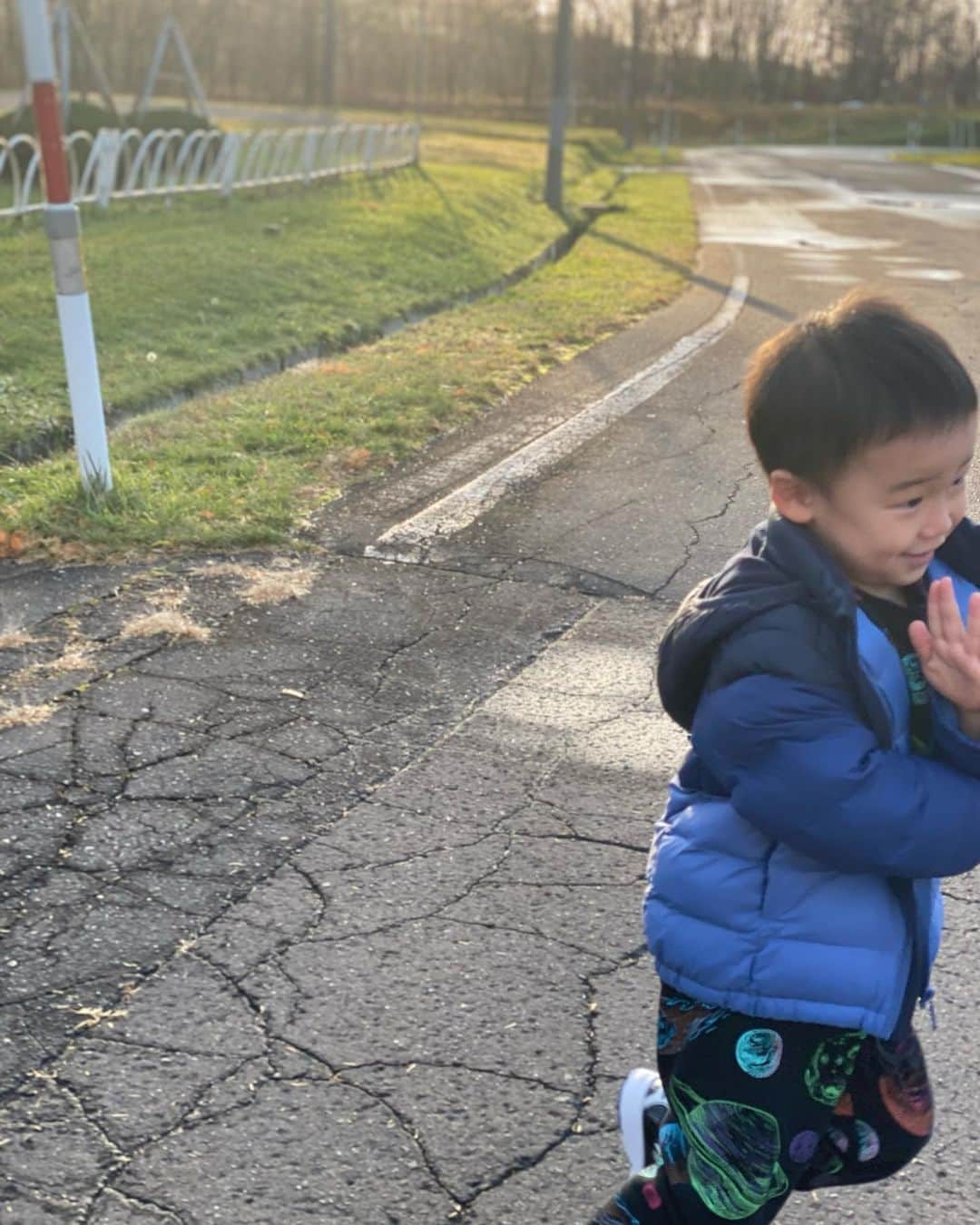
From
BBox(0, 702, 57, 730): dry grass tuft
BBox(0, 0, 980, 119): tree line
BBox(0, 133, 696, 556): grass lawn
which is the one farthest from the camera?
BBox(0, 0, 980, 119): tree line

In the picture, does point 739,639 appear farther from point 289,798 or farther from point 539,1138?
point 289,798

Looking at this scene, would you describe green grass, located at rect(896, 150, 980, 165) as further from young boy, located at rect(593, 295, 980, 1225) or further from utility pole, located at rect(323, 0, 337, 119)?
young boy, located at rect(593, 295, 980, 1225)

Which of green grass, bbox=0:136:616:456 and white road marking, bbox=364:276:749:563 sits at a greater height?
green grass, bbox=0:136:616:456

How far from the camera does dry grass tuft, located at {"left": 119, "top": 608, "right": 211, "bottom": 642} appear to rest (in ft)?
15.0

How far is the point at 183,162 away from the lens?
810 inches

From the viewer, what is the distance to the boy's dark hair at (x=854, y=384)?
1.70 metres

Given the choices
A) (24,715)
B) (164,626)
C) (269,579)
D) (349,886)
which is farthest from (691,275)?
(349,886)

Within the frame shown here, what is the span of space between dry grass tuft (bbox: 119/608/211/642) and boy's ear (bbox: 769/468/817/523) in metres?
3.00

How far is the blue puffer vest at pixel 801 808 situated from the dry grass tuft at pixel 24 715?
2473 millimetres

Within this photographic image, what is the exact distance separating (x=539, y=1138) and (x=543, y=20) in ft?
317

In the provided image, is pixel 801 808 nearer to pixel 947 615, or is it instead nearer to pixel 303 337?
pixel 947 615

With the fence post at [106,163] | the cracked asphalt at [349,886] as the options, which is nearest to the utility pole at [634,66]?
the fence post at [106,163]

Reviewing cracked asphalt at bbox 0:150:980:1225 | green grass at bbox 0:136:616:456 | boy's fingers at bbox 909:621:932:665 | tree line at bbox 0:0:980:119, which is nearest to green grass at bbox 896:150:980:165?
tree line at bbox 0:0:980:119

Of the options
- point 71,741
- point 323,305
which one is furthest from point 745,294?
point 71,741
